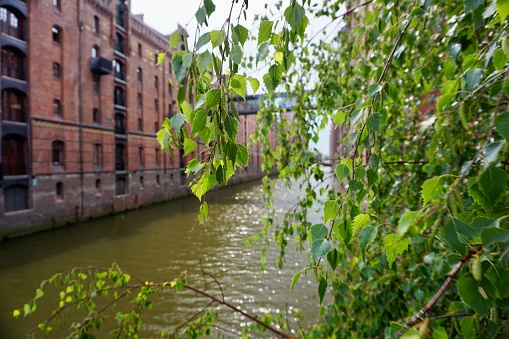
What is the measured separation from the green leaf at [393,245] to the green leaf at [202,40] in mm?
725

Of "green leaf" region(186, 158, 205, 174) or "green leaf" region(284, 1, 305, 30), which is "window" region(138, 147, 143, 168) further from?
"green leaf" region(284, 1, 305, 30)

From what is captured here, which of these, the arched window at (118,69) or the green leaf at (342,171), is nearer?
the green leaf at (342,171)

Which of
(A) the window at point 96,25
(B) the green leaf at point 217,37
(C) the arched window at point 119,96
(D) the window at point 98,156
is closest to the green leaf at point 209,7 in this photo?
(B) the green leaf at point 217,37

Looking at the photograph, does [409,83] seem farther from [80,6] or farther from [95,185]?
[80,6]

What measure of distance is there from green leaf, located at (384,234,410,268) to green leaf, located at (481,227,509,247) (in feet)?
0.60

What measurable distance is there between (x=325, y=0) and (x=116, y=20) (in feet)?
77.9

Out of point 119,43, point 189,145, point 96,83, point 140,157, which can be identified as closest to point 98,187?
point 140,157

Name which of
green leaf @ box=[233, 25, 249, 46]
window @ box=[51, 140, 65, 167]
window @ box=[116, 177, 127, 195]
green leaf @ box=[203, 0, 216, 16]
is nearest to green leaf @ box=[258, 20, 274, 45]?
green leaf @ box=[233, 25, 249, 46]

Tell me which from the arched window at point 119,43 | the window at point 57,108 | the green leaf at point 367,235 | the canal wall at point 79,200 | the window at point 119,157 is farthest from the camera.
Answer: the arched window at point 119,43

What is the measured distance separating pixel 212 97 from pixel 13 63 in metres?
18.5

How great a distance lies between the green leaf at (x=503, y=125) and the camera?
72 centimetres

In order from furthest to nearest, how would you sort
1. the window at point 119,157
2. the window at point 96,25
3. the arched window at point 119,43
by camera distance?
1. the arched window at point 119,43
2. the window at point 119,157
3. the window at point 96,25

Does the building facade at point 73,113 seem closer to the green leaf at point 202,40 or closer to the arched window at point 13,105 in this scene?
the arched window at point 13,105

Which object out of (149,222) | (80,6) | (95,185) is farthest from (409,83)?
(80,6)
